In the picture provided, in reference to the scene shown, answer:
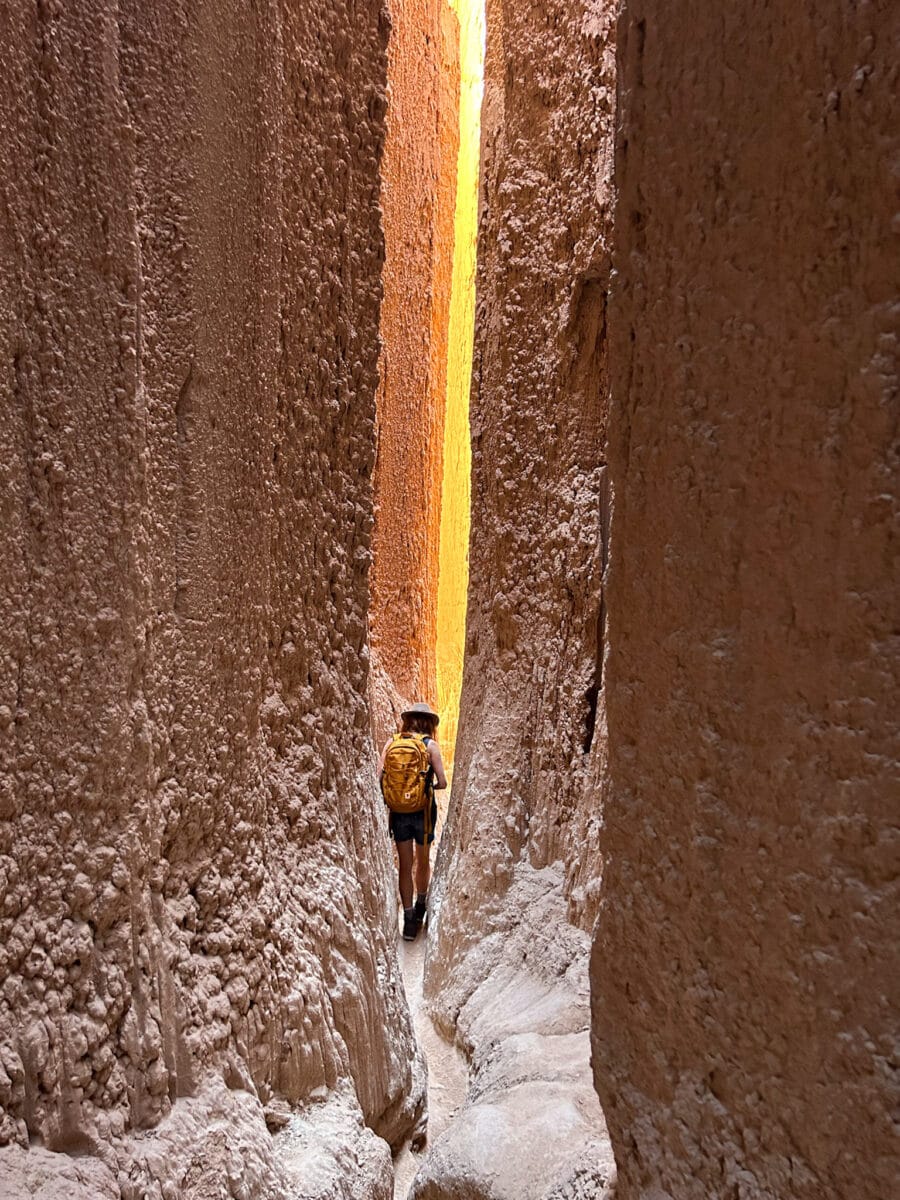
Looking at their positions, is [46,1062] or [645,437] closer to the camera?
[645,437]

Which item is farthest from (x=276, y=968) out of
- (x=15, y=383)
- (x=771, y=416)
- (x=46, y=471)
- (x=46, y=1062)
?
(x=771, y=416)

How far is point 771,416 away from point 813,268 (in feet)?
0.46

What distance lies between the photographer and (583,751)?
10.4 feet

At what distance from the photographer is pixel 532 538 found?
343 centimetres

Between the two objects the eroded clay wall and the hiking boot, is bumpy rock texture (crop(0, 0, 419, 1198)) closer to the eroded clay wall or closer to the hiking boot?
the eroded clay wall

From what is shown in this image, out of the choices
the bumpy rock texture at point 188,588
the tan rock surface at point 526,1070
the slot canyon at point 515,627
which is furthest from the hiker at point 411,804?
the bumpy rock texture at point 188,588

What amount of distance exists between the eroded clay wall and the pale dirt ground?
98 millimetres

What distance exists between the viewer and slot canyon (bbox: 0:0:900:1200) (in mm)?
1018

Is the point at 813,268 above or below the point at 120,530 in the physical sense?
above

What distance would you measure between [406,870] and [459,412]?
4162 mm

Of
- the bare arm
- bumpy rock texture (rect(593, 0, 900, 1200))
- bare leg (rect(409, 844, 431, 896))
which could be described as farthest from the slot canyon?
bare leg (rect(409, 844, 431, 896))

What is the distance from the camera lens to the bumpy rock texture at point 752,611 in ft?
3.20

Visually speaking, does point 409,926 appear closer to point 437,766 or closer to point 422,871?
point 422,871

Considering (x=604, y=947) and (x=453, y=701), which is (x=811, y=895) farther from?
(x=453, y=701)
